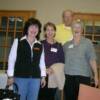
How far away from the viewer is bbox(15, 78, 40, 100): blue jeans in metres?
3.06

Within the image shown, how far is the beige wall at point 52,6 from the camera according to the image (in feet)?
17.6

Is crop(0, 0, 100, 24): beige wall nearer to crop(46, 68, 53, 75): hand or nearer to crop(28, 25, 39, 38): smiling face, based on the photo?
crop(46, 68, 53, 75): hand

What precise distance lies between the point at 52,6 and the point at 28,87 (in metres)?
2.64

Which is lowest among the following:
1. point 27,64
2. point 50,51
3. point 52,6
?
point 27,64

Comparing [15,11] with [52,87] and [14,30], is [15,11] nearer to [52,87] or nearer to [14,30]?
[14,30]

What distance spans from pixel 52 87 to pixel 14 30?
2.28 m

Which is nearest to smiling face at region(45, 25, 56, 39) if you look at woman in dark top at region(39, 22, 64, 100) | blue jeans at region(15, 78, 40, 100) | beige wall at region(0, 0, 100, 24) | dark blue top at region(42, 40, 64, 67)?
woman in dark top at region(39, 22, 64, 100)

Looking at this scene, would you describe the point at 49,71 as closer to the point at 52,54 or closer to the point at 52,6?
the point at 52,54

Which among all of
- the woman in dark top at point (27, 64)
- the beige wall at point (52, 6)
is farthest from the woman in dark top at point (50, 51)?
the beige wall at point (52, 6)

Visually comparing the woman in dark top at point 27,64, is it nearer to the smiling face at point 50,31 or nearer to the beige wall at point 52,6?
the smiling face at point 50,31

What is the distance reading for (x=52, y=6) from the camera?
17.8 ft

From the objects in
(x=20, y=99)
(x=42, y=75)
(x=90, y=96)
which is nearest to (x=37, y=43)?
(x=42, y=75)

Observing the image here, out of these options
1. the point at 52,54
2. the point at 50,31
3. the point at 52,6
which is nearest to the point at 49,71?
the point at 52,54

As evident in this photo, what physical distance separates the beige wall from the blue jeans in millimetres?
2436
